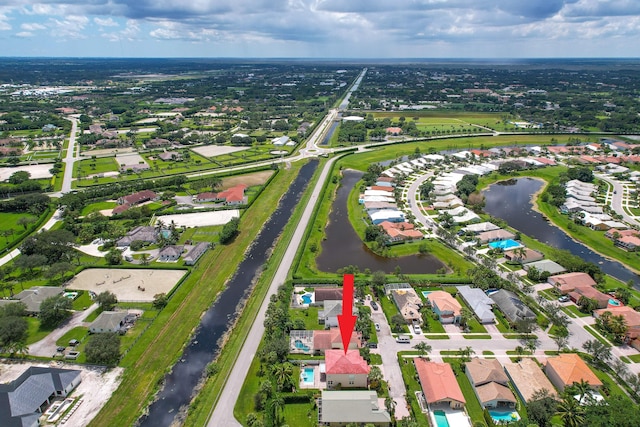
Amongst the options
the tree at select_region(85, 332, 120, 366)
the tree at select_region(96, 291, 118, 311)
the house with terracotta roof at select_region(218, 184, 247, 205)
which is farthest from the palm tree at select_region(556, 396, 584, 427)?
the house with terracotta roof at select_region(218, 184, 247, 205)

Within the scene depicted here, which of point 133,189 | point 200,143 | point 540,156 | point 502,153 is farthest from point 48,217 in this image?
point 540,156

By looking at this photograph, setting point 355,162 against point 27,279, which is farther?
point 355,162

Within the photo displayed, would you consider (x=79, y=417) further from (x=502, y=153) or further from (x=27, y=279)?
(x=502, y=153)

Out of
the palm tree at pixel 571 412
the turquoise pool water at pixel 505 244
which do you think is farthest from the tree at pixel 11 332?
the turquoise pool water at pixel 505 244

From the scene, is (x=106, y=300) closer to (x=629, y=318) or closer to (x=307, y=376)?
(x=307, y=376)

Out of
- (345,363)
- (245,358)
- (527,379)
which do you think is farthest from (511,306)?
(245,358)

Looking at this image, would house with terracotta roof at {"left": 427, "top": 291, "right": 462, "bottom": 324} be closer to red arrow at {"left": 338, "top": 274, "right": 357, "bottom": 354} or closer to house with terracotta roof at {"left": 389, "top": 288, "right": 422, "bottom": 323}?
house with terracotta roof at {"left": 389, "top": 288, "right": 422, "bottom": 323}
